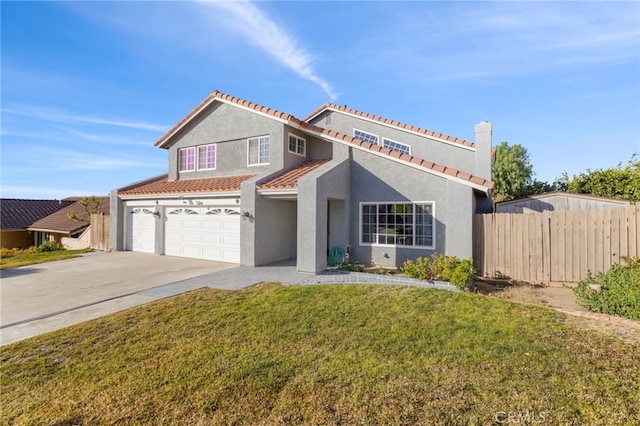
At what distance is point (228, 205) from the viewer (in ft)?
45.4

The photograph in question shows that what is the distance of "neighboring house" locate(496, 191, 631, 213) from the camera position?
14.8m

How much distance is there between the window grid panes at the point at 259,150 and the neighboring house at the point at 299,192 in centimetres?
6

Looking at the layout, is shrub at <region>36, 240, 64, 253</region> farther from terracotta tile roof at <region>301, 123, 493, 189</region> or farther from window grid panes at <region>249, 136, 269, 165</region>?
terracotta tile roof at <region>301, 123, 493, 189</region>

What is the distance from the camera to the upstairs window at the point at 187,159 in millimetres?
17516

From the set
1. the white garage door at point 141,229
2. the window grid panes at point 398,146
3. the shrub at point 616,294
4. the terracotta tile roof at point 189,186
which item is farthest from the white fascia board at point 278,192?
the window grid panes at point 398,146

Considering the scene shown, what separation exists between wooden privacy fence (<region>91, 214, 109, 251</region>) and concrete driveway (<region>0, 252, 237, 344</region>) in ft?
9.56

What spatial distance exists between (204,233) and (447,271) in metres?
11.1

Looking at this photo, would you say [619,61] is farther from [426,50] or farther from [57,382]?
[57,382]

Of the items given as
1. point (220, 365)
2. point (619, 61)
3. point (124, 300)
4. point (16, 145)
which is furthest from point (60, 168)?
point (619, 61)

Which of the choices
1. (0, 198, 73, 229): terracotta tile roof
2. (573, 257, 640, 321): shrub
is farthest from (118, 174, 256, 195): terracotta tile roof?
(0, 198, 73, 229): terracotta tile roof

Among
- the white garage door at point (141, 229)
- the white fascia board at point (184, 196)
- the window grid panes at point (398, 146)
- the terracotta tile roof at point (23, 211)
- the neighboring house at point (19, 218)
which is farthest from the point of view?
the terracotta tile roof at point (23, 211)

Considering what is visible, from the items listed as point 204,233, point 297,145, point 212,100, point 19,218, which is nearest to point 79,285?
point 204,233

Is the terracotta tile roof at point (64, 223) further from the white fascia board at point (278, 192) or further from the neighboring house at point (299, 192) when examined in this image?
the white fascia board at point (278, 192)

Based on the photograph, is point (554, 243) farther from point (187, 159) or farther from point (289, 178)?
point (187, 159)
